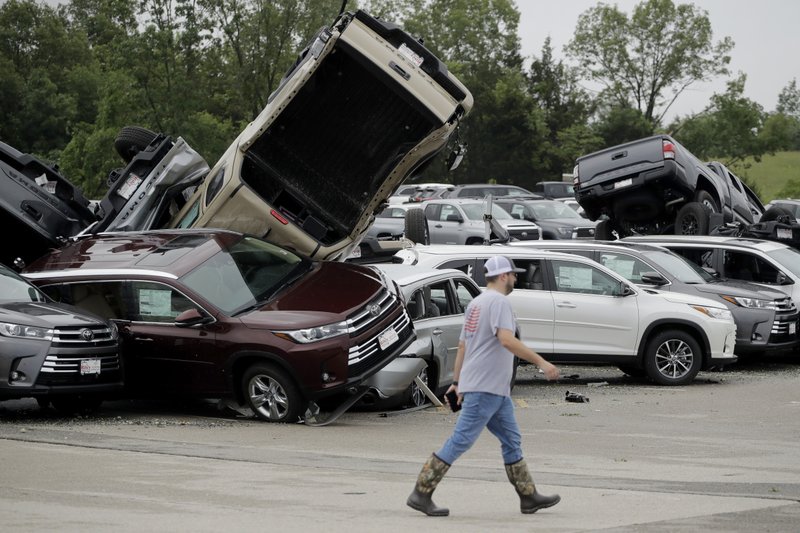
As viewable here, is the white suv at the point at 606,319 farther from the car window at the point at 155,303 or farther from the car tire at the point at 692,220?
the car tire at the point at 692,220

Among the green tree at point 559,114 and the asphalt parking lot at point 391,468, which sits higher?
the green tree at point 559,114

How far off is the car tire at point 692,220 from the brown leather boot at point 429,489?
15813mm

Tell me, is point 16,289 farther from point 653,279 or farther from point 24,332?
point 653,279

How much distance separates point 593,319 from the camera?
1656 cm

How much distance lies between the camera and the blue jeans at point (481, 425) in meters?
7.94

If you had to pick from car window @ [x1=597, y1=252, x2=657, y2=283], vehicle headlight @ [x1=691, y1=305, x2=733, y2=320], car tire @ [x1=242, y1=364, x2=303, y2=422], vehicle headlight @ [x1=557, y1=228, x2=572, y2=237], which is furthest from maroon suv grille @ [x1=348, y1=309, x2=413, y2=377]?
vehicle headlight @ [x1=557, y1=228, x2=572, y2=237]

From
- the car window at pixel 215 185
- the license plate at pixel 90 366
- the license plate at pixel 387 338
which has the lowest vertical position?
the license plate at pixel 90 366

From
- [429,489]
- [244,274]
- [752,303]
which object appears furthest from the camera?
[752,303]

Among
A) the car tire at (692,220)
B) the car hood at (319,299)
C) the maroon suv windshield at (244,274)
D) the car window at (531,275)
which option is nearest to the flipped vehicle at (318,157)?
the maroon suv windshield at (244,274)

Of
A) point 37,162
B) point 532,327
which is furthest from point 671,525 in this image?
point 37,162

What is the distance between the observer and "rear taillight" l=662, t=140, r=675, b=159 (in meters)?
22.5

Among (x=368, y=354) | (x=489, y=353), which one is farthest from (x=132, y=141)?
(x=489, y=353)

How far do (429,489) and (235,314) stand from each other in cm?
539

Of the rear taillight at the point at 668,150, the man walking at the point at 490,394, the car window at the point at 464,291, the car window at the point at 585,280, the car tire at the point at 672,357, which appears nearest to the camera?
the man walking at the point at 490,394
